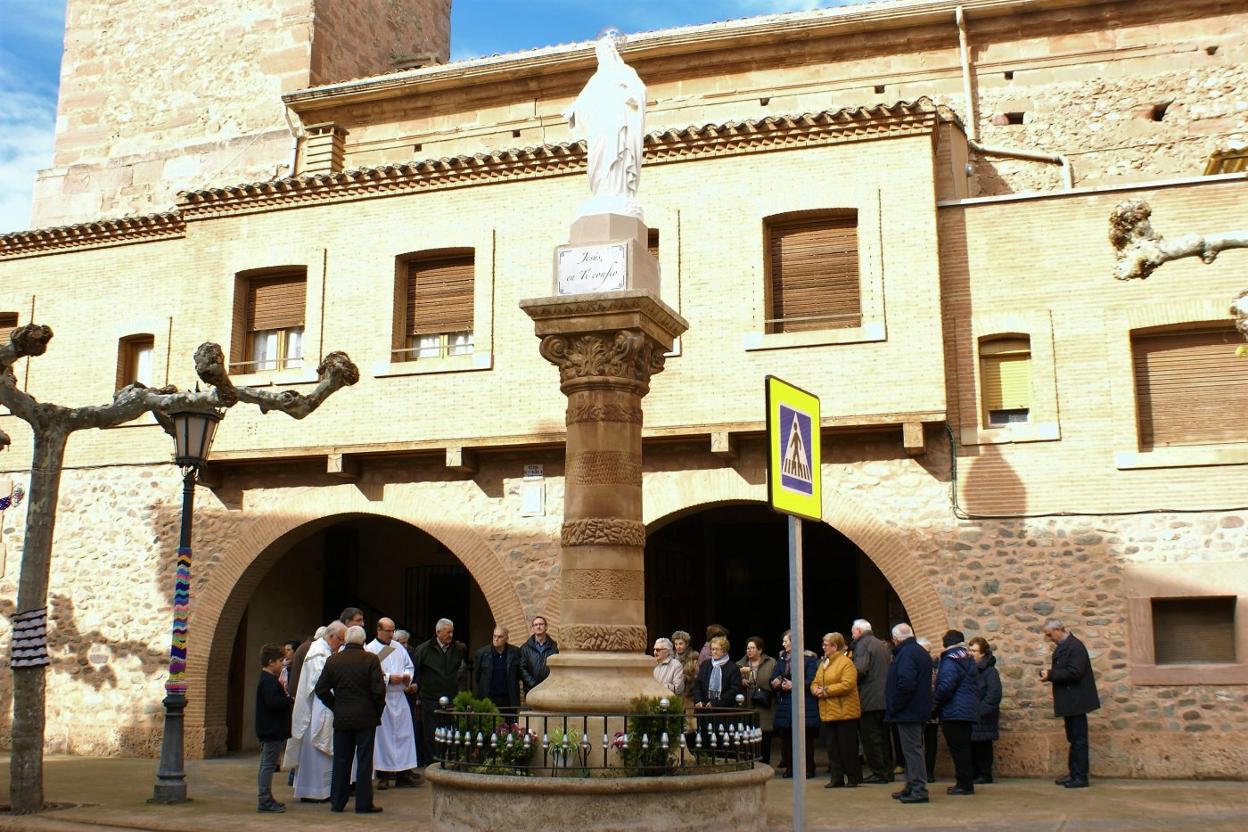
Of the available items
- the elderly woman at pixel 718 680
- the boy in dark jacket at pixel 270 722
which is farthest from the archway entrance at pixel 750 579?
the boy in dark jacket at pixel 270 722

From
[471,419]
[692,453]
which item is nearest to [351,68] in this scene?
[471,419]

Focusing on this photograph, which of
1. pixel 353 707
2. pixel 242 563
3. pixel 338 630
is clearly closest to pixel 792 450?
pixel 353 707

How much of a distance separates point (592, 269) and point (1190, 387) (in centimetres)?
819

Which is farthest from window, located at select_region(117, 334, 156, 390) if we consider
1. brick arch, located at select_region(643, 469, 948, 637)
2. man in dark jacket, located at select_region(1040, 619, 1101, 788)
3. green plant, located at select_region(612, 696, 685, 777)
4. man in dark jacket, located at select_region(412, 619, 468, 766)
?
man in dark jacket, located at select_region(1040, 619, 1101, 788)

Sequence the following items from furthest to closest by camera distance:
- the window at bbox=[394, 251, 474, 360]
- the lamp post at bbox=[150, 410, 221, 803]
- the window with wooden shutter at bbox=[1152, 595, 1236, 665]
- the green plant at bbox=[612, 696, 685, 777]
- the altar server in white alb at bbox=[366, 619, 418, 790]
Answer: the window at bbox=[394, 251, 474, 360], the window with wooden shutter at bbox=[1152, 595, 1236, 665], the altar server in white alb at bbox=[366, 619, 418, 790], the lamp post at bbox=[150, 410, 221, 803], the green plant at bbox=[612, 696, 685, 777]

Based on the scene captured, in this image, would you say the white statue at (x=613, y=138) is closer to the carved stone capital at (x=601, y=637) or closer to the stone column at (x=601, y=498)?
the stone column at (x=601, y=498)

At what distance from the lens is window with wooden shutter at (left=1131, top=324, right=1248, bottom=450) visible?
1477cm

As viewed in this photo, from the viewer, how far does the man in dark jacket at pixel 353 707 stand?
1092 centimetres

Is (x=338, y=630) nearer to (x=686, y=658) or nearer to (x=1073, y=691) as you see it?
(x=686, y=658)

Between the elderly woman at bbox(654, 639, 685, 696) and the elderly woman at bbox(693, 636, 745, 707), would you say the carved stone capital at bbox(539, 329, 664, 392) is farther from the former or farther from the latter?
the elderly woman at bbox(693, 636, 745, 707)

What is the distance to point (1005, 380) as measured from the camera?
610 inches

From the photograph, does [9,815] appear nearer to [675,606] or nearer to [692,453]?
[692,453]

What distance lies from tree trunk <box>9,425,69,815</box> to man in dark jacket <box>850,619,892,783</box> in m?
7.46

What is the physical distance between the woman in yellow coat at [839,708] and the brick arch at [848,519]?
2.19m
